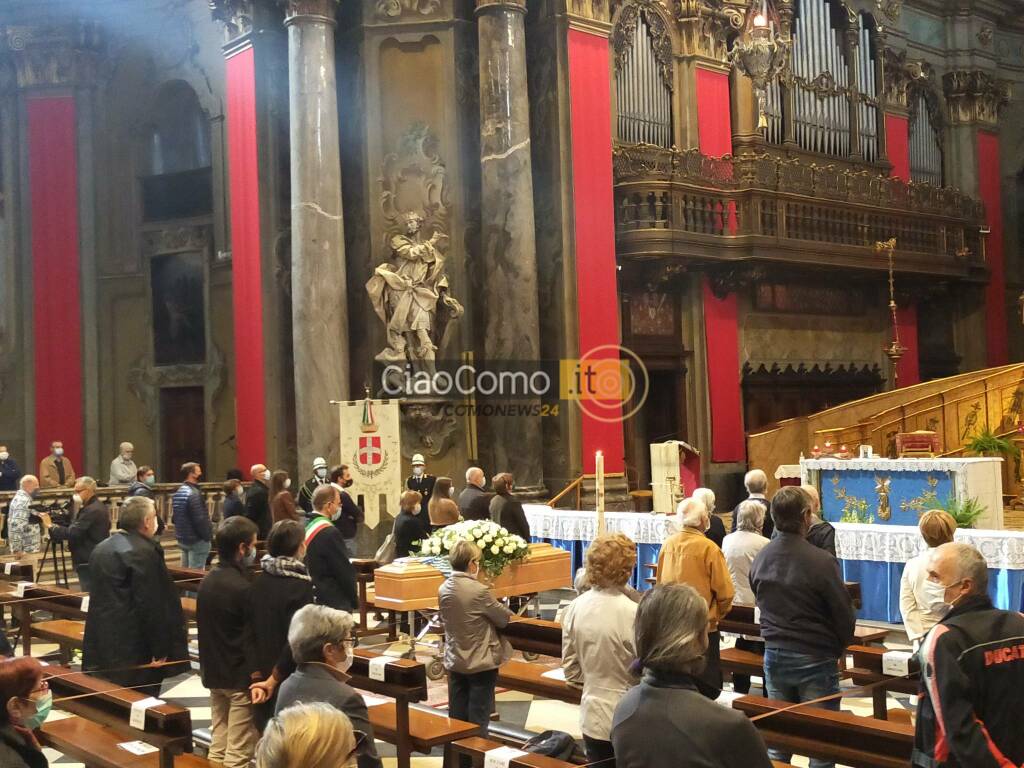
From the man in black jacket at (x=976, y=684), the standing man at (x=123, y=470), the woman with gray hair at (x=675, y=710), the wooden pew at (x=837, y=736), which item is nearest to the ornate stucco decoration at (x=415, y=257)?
the standing man at (x=123, y=470)

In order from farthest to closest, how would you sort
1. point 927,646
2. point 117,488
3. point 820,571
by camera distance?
point 117,488 < point 820,571 < point 927,646

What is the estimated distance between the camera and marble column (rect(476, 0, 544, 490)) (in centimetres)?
1430

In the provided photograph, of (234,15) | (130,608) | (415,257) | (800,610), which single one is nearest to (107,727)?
(130,608)

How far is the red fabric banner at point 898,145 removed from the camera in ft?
69.1

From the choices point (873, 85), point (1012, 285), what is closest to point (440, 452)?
point (873, 85)

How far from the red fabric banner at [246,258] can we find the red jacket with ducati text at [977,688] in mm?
12772

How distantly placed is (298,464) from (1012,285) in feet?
51.6

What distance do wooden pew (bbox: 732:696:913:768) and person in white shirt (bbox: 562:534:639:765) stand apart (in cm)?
49

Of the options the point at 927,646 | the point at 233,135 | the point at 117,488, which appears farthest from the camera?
the point at 233,135

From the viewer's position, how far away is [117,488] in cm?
1403

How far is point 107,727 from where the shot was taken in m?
5.36

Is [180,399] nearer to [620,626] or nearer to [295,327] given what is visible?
[295,327]

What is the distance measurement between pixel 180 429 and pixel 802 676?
14752 millimetres

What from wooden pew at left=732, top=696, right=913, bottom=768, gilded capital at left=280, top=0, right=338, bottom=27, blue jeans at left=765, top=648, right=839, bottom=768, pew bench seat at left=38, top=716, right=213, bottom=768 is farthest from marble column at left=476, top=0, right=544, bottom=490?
wooden pew at left=732, top=696, right=913, bottom=768
